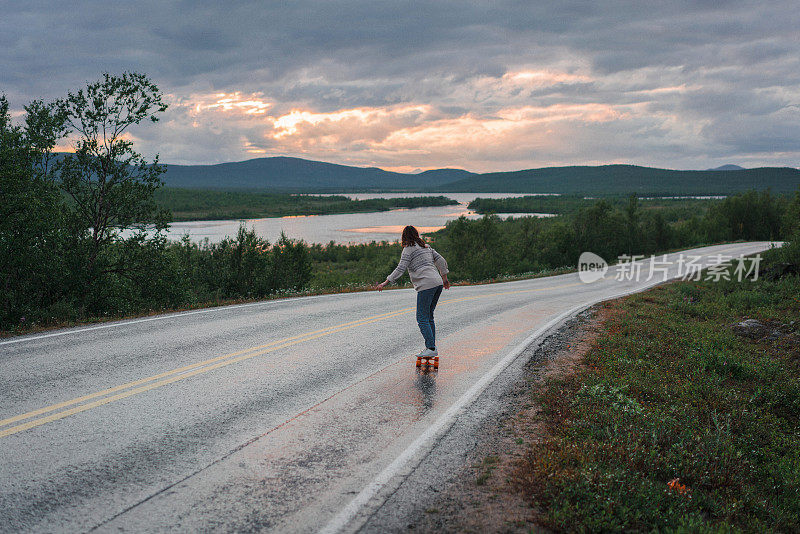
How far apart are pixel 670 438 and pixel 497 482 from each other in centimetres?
234

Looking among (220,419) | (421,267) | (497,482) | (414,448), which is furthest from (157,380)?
(497,482)

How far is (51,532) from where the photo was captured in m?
3.51

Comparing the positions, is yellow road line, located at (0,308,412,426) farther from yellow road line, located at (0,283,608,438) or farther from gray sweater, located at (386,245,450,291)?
gray sweater, located at (386,245,450,291)

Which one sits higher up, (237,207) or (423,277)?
(237,207)

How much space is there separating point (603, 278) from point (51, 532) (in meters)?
29.2

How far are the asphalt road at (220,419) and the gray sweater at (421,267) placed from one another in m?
1.38

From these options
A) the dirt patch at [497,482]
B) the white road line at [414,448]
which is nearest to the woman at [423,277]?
the white road line at [414,448]

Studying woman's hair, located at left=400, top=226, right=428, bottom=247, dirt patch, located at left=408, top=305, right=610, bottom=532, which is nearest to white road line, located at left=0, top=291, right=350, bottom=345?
woman's hair, located at left=400, top=226, right=428, bottom=247

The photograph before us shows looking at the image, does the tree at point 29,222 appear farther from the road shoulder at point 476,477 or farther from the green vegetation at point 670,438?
the green vegetation at point 670,438

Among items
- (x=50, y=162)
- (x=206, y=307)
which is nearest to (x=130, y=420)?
(x=206, y=307)

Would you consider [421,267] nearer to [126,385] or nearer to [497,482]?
[497,482]

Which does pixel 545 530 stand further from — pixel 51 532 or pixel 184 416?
pixel 184 416

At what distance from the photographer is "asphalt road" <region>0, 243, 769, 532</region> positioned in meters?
3.88

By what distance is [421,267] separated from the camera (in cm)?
789
